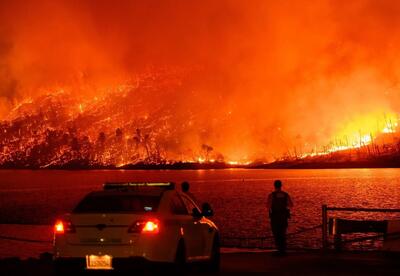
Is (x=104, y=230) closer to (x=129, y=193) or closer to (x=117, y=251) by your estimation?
(x=117, y=251)

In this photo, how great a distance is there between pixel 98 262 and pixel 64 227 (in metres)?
0.84

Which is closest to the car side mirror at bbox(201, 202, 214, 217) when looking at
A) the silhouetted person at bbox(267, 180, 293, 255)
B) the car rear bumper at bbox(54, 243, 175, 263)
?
the car rear bumper at bbox(54, 243, 175, 263)

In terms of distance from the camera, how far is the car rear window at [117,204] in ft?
40.1

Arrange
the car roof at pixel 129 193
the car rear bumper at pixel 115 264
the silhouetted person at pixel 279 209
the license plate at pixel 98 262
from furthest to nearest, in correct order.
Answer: the silhouetted person at pixel 279 209 < the car roof at pixel 129 193 < the license plate at pixel 98 262 < the car rear bumper at pixel 115 264

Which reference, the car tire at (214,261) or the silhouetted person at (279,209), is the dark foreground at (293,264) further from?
the silhouetted person at (279,209)

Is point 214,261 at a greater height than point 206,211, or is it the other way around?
point 206,211

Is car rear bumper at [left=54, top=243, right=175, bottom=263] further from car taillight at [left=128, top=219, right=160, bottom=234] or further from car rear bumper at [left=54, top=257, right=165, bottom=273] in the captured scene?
car taillight at [left=128, top=219, right=160, bottom=234]

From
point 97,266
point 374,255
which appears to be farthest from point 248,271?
point 374,255

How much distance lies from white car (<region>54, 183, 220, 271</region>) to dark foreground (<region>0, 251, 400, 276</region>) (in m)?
0.62

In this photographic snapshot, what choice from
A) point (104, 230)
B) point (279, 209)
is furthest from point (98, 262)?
point (279, 209)

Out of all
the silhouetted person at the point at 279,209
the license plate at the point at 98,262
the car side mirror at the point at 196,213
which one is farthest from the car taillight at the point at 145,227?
the silhouetted person at the point at 279,209

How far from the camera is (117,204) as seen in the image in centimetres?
1258

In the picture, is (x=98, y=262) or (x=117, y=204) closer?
(x=98, y=262)

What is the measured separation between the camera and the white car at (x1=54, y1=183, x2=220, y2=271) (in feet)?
38.0
